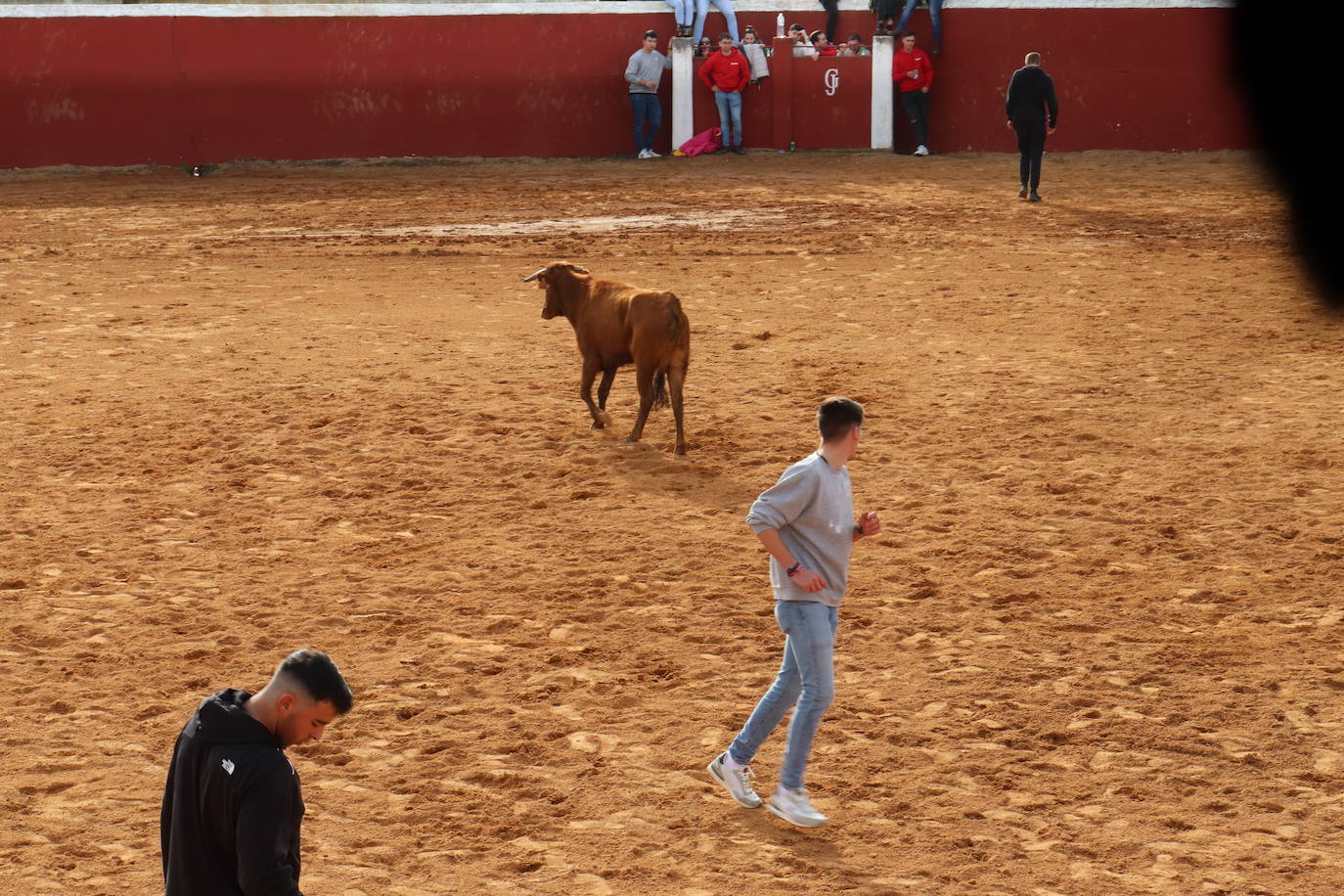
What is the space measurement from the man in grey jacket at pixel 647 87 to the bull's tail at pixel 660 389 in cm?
1439

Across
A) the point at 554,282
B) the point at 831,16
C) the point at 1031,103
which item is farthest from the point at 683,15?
the point at 554,282

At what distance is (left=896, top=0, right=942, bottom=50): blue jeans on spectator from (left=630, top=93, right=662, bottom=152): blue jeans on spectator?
3.81 m

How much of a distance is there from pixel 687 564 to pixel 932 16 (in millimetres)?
17633

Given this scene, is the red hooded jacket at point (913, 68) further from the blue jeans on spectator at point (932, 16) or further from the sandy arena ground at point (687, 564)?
the sandy arena ground at point (687, 564)

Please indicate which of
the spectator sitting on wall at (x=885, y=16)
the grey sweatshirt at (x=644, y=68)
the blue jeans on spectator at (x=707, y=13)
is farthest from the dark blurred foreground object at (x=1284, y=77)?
the grey sweatshirt at (x=644, y=68)

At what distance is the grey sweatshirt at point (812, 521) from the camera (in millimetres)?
4934

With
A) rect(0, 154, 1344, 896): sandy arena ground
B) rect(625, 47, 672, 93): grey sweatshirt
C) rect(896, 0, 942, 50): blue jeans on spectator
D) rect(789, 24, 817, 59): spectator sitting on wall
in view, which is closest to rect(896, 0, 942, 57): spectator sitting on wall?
rect(896, 0, 942, 50): blue jeans on spectator

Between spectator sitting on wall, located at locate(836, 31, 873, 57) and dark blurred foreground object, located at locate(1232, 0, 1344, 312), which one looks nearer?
dark blurred foreground object, located at locate(1232, 0, 1344, 312)

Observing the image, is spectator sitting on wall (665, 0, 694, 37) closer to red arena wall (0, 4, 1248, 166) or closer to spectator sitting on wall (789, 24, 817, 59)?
red arena wall (0, 4, 1248, 166)

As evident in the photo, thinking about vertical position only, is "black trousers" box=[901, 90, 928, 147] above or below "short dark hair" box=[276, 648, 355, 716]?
above

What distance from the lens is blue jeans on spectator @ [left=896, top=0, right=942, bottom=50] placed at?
23500mm

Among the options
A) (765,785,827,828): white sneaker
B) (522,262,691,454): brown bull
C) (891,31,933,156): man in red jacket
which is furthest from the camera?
(891,31,933,156): man in red jacket

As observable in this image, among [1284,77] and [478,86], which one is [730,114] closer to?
[478,86]

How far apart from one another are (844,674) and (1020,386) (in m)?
5.00
